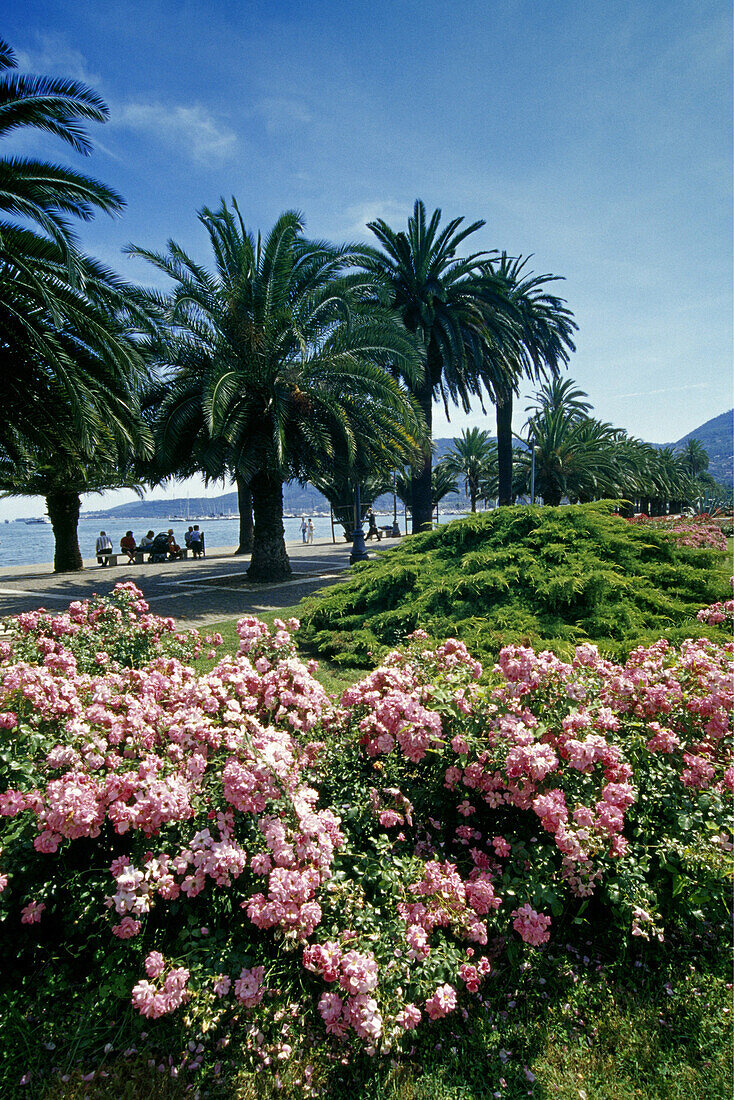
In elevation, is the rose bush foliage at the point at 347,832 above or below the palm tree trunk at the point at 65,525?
below

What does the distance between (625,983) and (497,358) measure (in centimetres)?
1856

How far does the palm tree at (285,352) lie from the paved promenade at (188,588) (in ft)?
5.37

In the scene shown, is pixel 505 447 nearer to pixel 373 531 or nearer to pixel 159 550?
pixel 373 531

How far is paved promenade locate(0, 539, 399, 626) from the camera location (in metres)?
9.99

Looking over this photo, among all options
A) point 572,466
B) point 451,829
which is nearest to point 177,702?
point 451,829

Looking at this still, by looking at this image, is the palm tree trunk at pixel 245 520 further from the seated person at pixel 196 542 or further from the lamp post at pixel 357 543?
the lamp post at pixel 357 543

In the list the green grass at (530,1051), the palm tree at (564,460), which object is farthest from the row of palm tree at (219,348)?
the palm tree at (564,460)

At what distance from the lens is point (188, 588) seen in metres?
12.7

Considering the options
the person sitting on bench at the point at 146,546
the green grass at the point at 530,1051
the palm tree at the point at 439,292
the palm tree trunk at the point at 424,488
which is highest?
the palm tree at the point at 439,292

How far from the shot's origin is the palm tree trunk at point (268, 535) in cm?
1323

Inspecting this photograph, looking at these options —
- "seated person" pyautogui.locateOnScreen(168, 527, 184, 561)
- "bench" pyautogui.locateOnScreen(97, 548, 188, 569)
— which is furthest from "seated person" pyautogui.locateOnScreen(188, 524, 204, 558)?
"bench" pyautogui.locateOnScreen(97, 548, 188, 569)

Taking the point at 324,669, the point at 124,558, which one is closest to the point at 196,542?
the point at 124,558

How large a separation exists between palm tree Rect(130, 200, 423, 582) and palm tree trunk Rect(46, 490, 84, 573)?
6799mm

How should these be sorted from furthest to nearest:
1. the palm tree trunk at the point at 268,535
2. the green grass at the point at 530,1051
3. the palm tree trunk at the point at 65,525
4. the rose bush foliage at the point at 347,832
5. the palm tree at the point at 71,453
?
1. the palm tree trunk at the point at 65,525
2. the palm tree trunk at the point at 268,535
3. the palm tree at the point at 71,453
4. the rose bush foliage at the point at 347,832
5. the green grass at the point at 530,1051
